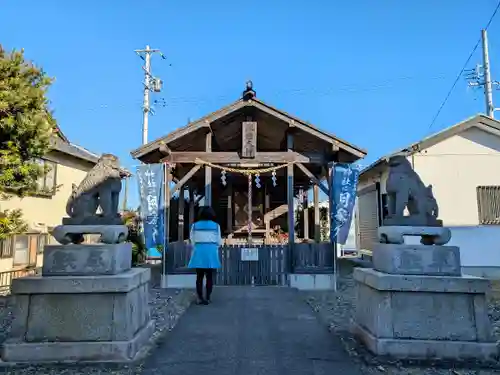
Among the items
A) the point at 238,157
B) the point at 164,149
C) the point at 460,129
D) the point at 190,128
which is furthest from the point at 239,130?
the point at 460,129

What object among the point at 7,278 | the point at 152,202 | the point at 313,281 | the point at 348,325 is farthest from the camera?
the point at 7,278

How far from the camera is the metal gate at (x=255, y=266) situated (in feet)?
33.3

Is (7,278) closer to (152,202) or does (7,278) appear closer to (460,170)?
(152,202)

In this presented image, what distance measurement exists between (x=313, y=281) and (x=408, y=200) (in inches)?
231

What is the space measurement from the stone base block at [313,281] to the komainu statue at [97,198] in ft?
21.0

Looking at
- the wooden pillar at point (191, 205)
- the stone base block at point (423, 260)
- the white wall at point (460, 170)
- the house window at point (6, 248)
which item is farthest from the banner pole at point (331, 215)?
the house window at point (6, 248)

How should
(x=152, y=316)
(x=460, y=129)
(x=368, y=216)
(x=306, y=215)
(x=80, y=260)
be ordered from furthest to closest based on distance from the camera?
(x=368, y=216) < (x=306, y=215) < (x=460, y=129) < (x=152, y=316) < (x=80, y=260)

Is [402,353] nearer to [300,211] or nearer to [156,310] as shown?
[156,310]

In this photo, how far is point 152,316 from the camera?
259 inches

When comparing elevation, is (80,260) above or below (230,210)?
below

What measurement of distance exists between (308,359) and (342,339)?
1006 mm

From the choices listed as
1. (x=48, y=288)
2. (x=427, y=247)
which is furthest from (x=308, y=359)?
(x=48, y=288)

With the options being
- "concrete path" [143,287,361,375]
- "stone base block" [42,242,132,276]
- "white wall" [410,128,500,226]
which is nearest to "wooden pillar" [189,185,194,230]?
"concrete path" [143,287,361,375]

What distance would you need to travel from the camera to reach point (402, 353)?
163 inches
